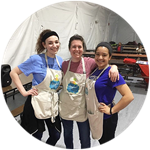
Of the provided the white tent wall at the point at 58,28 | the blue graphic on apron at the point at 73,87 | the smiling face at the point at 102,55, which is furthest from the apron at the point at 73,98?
the white tent wall at the point at 58,28

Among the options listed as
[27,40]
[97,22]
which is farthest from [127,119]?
[27,40]

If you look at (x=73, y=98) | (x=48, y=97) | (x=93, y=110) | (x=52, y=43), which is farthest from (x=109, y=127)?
(x=52, y=43)

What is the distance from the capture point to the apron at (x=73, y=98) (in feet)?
2.02

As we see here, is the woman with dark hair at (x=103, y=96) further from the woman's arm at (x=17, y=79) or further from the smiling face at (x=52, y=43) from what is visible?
the woman's arm at (x=17, y=79)

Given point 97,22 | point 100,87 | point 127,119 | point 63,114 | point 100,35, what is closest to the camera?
point 100,87

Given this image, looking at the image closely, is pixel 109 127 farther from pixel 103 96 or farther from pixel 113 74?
pixel 113 74

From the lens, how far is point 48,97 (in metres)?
0.65

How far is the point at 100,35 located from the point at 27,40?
81 centimetres

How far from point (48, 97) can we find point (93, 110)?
0.23 metres

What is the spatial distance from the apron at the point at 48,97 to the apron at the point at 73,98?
0.12 feet

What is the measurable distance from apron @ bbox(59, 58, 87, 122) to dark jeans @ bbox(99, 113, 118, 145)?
0.36ft

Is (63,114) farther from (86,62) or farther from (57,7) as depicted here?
(57,7)

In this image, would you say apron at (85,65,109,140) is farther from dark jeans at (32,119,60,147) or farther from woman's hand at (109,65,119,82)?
dark jeans at (32,119,60,147)

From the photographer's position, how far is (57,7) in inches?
57.0
